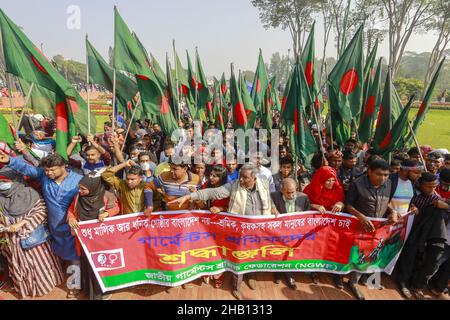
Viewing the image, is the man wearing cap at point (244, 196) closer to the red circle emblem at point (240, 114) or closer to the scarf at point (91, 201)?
the scarf at point (91, 201)

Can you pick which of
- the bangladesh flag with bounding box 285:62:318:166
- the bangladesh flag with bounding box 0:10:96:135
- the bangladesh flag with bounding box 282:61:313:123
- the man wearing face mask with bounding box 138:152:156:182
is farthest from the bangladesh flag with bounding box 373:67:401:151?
the bangladesh flag with bounding box 0:10:96:135

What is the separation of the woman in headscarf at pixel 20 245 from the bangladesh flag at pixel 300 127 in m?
3.60

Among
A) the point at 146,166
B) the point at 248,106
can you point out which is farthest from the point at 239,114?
the point at 146,166

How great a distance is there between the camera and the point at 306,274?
143 inches

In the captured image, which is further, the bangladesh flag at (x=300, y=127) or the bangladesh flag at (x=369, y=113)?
the bangladesh flag at (x=369, y=113)

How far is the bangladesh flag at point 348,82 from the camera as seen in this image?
15.4ft

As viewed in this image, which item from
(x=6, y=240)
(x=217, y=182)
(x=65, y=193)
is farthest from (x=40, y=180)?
(x=217, y=182)

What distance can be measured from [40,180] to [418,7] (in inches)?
926

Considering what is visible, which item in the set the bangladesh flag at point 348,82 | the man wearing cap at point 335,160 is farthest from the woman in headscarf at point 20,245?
the bangladesh flag at point 348,82

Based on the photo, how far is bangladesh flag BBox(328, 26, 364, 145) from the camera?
4.71 metres

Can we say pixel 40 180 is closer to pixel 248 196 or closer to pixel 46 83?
pixel 46 83

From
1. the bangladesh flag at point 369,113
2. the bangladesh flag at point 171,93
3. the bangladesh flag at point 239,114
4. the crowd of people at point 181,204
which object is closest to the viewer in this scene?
the crowd of people at point 181,204

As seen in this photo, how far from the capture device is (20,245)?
3.15m

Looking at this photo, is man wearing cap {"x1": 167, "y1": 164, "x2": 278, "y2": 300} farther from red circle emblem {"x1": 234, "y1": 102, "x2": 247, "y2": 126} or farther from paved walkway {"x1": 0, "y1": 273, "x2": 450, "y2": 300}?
red circle emblem {"x1": 234, "y1": 102, "x2": 247, "y2": 126}
